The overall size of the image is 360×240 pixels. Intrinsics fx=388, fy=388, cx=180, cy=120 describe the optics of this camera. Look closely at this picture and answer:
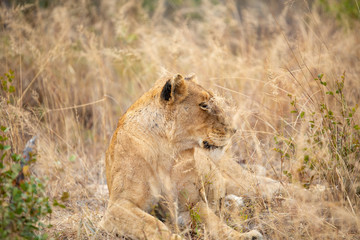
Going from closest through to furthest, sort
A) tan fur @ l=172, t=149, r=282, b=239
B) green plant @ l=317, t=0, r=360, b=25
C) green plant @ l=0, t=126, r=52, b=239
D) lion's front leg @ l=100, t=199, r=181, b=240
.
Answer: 1. green plant @ l=0, t=126, r=52, b=239
2. lion's front leg @ l=100, t=199, r=181, b=240
3. tan fur @ l=172, t=149, r=282, b=239
4. green plant @ l=317, t=0, r=360, b=25

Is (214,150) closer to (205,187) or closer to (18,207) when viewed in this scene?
(205,187)

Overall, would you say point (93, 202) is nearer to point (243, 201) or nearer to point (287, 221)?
point (243, 201)

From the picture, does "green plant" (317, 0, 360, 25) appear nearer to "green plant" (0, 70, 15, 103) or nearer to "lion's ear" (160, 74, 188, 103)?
"lion's ear" (160, 74, 188, 103)

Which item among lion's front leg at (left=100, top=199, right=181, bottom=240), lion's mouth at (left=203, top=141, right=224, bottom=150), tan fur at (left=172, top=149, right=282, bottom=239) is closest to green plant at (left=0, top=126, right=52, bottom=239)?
lion's front leg at (left=100, top=199, right=181, bottom=240)

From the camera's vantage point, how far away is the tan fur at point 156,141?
3.06m

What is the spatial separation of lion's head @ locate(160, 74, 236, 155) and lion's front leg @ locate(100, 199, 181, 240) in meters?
0.66

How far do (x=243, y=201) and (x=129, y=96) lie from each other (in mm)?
Answer: 3294

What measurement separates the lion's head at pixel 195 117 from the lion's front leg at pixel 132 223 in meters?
0.66

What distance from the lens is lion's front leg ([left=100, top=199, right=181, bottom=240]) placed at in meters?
2.78

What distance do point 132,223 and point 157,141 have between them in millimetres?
688

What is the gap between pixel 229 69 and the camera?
20.1ft

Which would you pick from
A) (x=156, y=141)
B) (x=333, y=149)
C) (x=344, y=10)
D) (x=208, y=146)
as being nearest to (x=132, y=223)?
(x=156, y=141)

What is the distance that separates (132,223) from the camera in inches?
114

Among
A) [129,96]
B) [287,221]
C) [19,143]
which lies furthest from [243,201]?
[129,96]
